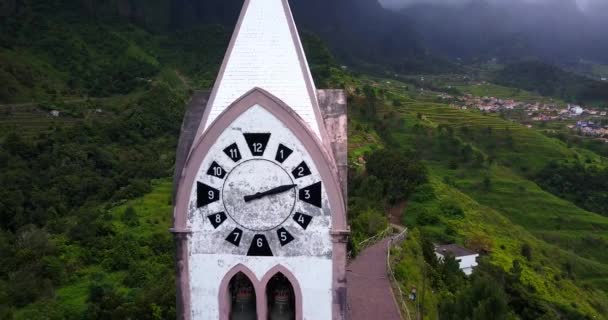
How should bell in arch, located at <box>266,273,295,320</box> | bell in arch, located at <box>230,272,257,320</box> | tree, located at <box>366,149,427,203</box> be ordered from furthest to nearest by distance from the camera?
1. tree, located at <box>366,149,427,203</box>
2. bell in arch, located at <box>230,272,257,320</box>
3. bell in arch, located at <box>266,273,295,320</box>

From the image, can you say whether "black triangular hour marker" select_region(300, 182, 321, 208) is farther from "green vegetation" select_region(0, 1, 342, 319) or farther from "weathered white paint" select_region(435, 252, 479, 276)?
"weathered white paint" select_region(435, 252, 479, 276)

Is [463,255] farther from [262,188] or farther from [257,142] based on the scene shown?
[257,142]

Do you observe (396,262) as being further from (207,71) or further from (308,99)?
(207,71)

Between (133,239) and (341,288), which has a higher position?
(341,288)

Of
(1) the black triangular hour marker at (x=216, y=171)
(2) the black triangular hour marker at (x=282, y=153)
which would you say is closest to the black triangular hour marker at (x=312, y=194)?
(2) the black triangular hour marker at (x=282, y=153)

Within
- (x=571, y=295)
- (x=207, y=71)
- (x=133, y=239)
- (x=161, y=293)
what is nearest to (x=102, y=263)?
(x=133, y=239)

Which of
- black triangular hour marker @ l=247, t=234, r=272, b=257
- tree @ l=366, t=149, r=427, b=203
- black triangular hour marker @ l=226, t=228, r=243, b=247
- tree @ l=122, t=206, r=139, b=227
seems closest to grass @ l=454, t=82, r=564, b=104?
tree @ l=366, t=149, r=427, b=203
